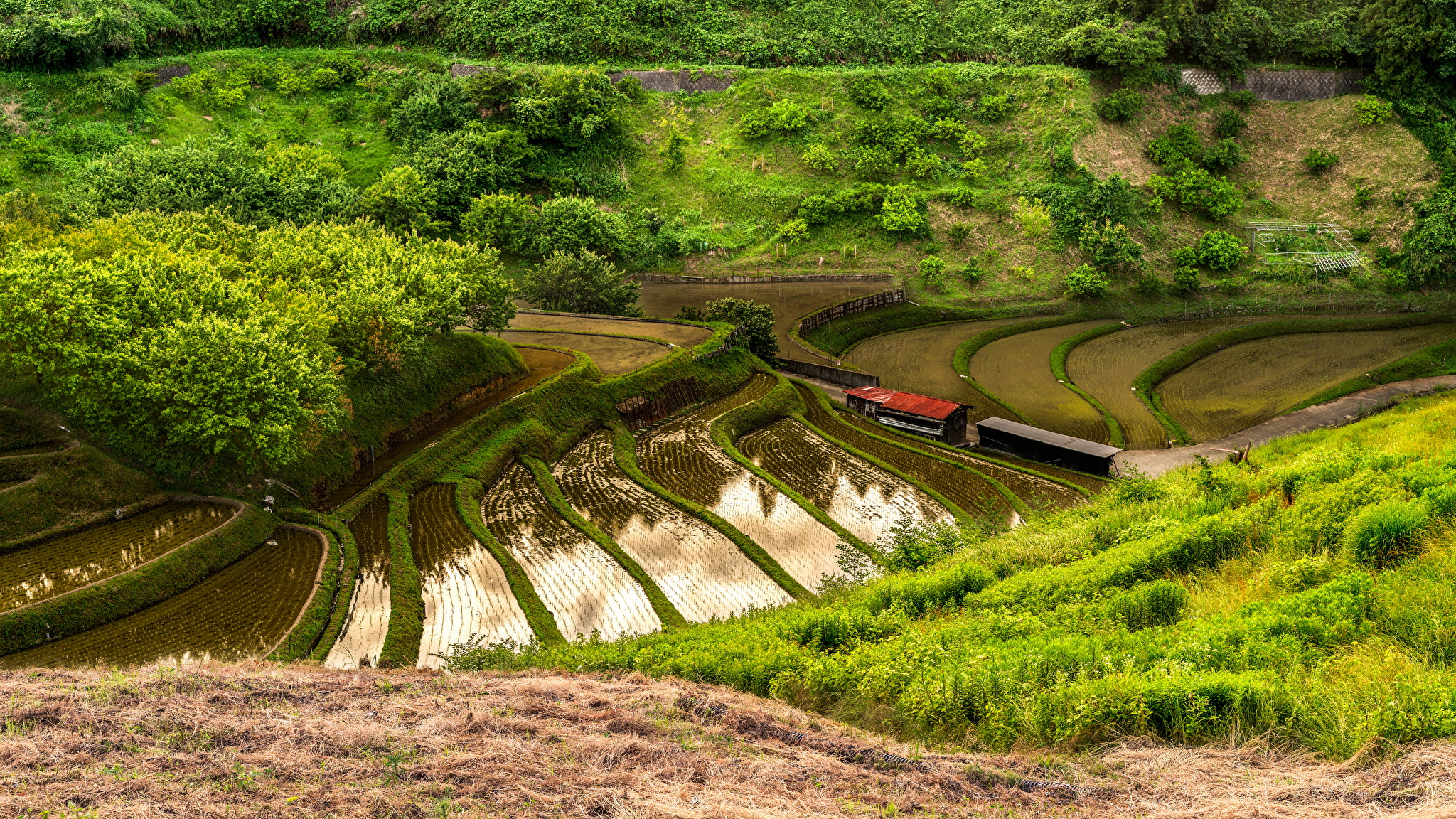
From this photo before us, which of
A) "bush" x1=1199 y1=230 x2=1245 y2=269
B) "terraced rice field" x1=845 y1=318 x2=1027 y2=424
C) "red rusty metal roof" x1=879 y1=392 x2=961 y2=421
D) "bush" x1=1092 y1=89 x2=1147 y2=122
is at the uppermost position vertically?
"bush" x1=1092 y1=89 x2=1147 y2=122

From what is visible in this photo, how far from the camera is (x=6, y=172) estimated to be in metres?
61.2

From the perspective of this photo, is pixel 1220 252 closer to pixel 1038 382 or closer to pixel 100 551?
pixel 1038 382

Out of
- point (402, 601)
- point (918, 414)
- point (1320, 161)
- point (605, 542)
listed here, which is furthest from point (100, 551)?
point (1320, 161)

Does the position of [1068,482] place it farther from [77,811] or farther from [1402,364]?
[77,811]

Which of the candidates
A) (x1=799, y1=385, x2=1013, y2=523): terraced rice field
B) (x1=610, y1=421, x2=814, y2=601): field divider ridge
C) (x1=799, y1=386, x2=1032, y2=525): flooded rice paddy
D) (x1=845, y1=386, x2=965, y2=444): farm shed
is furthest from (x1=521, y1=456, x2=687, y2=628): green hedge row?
(x1=845, y1=386, x2=965, y2=444): farm shed

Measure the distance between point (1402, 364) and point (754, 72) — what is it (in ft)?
172

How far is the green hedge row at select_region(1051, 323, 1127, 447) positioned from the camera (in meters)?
46.2

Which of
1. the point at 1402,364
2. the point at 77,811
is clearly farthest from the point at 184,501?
the point at 1402,364

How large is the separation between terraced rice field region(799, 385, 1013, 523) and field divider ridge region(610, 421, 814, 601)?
809 centimetres

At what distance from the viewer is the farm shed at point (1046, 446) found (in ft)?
135

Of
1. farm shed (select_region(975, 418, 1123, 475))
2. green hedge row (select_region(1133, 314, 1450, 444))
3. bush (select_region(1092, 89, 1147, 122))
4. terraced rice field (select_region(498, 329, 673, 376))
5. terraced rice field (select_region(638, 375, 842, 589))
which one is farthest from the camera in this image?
bush (select_region(1092, 89, 1147, 122))

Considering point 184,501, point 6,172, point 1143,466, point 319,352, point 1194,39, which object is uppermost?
point 1194,39

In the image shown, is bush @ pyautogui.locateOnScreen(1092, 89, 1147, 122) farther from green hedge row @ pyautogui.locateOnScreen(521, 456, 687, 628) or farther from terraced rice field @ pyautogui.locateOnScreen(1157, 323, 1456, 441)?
green hedge row @ pyautogui.locateOnScreen(521, 456, 687, 628)

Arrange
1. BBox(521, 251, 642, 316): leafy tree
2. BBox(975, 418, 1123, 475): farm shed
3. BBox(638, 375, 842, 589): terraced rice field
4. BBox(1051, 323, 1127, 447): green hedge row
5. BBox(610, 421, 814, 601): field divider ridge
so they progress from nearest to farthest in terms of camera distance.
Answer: BBox(610, 421, 814, 601): field divider ridge → BBox(638, 375, 842, 589): terraced rice field → BBox(975, 418, 1123, 475): farm shed → BBox(1051, 323, 1127, 447): green hedge row → BBox(521, 251, 642, 316): leafy tree
